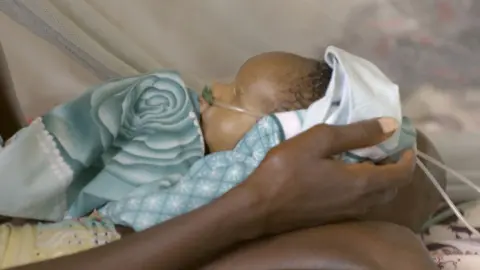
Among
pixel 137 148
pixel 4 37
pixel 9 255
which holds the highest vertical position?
pixel 4 37

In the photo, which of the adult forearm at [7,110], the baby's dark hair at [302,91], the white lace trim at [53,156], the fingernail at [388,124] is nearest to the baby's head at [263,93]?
the baby's dark hair at [302,91]

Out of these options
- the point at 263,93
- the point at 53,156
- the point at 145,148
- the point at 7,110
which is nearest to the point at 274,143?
the point at 263,93

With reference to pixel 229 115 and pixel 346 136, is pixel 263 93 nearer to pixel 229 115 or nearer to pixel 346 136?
pixel 229 115

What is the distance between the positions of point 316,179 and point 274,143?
0.44 ft

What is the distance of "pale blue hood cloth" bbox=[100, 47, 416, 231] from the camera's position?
127 cm

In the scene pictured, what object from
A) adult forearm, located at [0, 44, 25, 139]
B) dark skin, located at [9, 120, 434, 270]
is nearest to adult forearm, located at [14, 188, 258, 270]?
dark skin, located at [9, 120, 434, 270]

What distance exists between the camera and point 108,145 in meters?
1.40

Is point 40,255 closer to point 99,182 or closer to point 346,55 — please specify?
point 99,182

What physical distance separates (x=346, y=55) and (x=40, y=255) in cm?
59

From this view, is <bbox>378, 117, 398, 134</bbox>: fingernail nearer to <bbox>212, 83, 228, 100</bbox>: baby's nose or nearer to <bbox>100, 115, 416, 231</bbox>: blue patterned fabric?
<bbox>100, 115, 416, 231</bbox>: blue patterned fabric

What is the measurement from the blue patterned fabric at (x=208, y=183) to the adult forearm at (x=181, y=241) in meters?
0.13

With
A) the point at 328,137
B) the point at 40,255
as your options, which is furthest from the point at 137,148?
the point at 328,137

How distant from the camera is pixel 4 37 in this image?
5.43 ft

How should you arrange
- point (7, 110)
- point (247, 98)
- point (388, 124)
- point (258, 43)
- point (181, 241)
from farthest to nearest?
point (258, 43) → point (7, 110) → point (247, 98) → point (388, 124) → point (181, 241)
